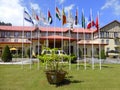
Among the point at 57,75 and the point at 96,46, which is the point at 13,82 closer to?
the point at 57,75

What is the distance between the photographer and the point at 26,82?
16.1 meters

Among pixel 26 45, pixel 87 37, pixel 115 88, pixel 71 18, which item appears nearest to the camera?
pixel 115 88

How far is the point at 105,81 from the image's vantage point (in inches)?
651

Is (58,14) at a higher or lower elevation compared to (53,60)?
higher

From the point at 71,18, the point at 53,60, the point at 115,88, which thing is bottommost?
the point at 115,88

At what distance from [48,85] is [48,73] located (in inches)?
28.8

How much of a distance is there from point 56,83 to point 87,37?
210 feet

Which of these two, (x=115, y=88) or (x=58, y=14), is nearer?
(x=115, y=88)

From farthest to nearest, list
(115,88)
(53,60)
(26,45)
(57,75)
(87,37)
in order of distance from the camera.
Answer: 1. (87,37)
2. (26,45)
3. (53,60)
4. (57,75)
5. (115,88)

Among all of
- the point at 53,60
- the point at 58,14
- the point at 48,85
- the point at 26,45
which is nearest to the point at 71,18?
the point at 58,14

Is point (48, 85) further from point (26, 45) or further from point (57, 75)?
point (26, 45)

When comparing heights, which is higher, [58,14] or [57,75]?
[58,14]

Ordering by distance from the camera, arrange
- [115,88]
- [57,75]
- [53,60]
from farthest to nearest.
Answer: [53,60] → [57,75] → [115,88]

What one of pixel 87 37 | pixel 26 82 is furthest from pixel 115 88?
pixel 87 37
